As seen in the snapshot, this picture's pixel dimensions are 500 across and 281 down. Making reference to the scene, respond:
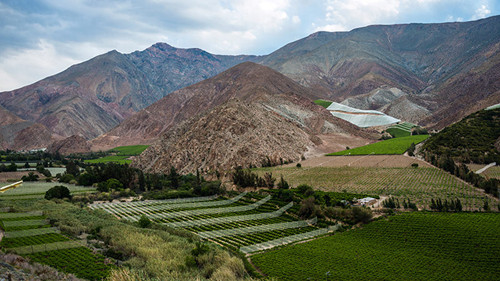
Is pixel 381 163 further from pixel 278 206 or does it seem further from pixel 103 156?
pixel 103 156

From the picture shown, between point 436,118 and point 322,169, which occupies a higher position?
point 436,118

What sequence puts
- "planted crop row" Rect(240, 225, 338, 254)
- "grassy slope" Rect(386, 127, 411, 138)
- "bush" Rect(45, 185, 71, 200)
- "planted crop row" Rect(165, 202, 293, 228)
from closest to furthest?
"planted crop row" Rect(240, 225, 338, 254)
"planted crop row" Rect(165, 202, 293, 228)
"bush" Rect(45, 185, 71, 200)
"grassy slope" Rect(386, 127, 411, 138)

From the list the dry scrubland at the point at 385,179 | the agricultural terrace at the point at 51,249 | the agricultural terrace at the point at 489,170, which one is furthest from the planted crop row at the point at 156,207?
the agricultural terrace at the point at 489,170

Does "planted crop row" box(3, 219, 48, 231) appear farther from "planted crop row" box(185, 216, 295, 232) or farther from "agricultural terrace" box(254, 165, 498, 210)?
"agricultural terrace" box(254, 165, 498, 210)

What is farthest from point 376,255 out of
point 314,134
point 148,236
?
point 314,134

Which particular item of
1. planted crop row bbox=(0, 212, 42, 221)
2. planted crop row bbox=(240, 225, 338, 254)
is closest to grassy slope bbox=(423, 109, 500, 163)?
planted crop row bbox=(240, 225, 338, 254)

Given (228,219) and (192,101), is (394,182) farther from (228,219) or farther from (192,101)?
(192,101)

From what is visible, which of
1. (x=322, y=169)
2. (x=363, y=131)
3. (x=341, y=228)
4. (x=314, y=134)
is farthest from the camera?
(x=363, y=131)
